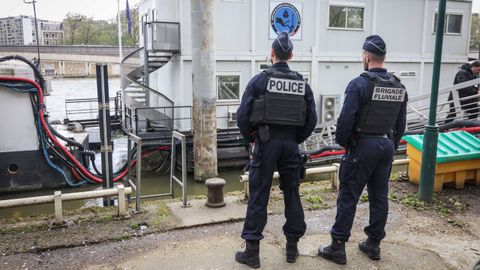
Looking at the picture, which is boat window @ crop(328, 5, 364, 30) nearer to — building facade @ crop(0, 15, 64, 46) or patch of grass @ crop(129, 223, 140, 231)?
patch of grass @ crop(129, 223, 140, 231)

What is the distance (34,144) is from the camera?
30.6 feet

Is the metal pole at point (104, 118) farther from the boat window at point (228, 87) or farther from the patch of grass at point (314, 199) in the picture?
the boat window at point (228, 87)

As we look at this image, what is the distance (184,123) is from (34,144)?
4725 mm

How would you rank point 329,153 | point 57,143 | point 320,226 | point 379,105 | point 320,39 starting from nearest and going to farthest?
point 379,105
point 320,226
point 57,143
point 329,153
point 320,39

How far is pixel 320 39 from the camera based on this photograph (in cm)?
1413

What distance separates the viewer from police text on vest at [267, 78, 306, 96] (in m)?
3.40

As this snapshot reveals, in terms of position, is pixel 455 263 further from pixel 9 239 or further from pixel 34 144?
pixel 34 144

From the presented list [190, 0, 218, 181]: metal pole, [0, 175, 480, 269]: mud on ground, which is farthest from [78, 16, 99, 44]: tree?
[0, 175, 480, 269]: mud on ground

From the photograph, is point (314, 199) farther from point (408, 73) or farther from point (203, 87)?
point (408, 73)

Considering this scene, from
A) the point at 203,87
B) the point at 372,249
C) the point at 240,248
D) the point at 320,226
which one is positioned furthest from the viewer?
the point at 203,87

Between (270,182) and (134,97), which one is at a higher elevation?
(270,182)

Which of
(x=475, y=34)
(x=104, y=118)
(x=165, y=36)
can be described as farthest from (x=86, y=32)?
(x=104, y=118)

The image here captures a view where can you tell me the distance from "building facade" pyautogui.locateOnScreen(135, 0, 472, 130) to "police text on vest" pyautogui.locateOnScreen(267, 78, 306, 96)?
31.6ft

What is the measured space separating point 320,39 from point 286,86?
1130 centimetres
